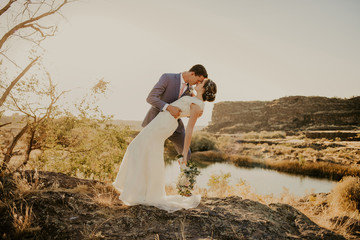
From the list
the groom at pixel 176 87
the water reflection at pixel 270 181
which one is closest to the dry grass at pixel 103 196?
the groom at pixel 176 87

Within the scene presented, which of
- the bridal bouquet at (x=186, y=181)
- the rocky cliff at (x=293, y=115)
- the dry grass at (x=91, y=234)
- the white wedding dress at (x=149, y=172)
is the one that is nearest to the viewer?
the dry grass at (x=91, y=234)

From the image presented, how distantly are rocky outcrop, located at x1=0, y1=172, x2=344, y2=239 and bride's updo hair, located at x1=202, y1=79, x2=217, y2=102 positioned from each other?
76.1 inches

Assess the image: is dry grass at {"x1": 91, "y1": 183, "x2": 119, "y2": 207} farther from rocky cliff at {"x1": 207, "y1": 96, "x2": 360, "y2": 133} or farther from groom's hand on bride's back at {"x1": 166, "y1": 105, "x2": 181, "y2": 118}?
rocky cliff at {"x1": 207, "y1": 96, "x2": 360, "y2": 133}

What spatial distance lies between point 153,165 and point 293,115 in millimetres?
57801

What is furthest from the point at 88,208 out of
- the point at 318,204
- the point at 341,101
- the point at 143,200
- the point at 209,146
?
the point at 341,101

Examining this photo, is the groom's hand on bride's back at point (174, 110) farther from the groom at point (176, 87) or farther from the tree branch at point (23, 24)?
the tree branch at point (23, 24)

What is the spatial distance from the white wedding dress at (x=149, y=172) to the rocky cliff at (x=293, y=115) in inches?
1764

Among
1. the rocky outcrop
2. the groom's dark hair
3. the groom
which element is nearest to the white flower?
the rocky outcrop

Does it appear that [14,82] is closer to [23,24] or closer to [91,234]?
[23,24]

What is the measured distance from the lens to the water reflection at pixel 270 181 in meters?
13.2

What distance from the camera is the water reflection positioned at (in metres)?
13.2

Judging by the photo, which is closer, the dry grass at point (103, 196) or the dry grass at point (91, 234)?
the dry grass at point (91, 234)

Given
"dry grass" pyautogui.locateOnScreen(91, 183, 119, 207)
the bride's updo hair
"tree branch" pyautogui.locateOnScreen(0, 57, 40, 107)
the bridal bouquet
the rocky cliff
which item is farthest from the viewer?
the rocky cliff

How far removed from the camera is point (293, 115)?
5284 centimetres
